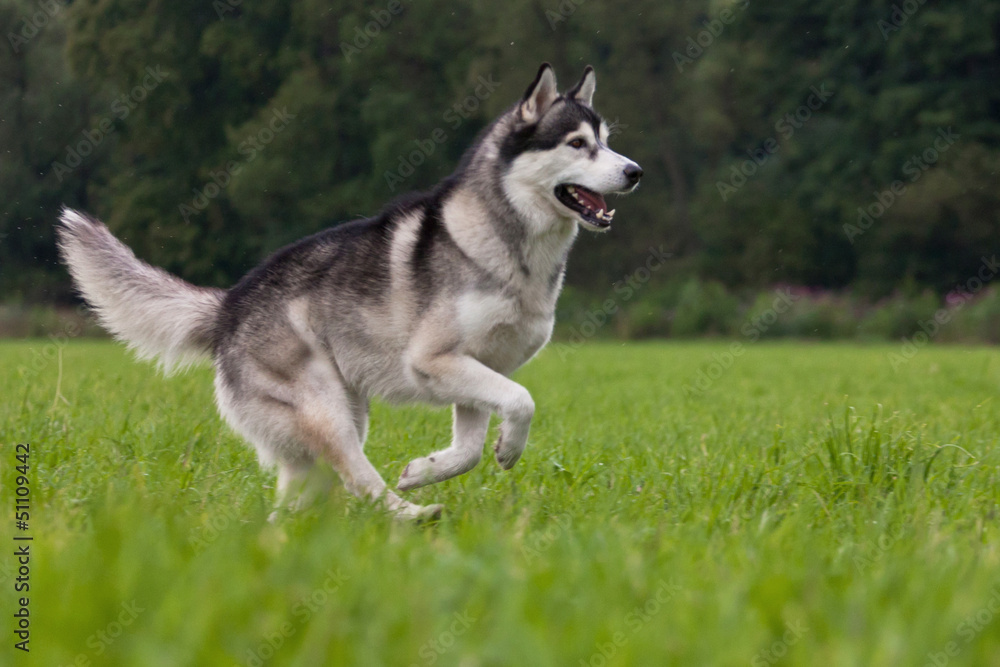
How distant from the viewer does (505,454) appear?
4.14 metres

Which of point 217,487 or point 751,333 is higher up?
point 217,487

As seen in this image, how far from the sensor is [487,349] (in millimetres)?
4258

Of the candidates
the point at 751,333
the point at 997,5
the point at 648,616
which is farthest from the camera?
the point at 997,5

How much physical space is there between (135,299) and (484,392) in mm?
1572

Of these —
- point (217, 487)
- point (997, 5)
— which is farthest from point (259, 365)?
point (997, 5)

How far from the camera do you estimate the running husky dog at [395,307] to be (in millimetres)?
4121

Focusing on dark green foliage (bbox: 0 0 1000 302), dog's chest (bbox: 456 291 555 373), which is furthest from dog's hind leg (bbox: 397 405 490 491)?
dark green foliage (bbox: 0 0 1000 302)

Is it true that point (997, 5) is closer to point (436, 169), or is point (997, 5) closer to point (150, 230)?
point (436, 169)

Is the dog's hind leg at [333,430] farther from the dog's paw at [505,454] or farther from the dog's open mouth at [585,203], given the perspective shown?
the dog's open mouth at [585,203]

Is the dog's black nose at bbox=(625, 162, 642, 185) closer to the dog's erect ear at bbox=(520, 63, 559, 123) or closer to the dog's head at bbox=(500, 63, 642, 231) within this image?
the dog's head at bbox=(500, 63, 642, 231)

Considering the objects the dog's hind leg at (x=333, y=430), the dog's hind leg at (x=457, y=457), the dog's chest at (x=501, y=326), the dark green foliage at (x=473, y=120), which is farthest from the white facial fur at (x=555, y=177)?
the dark green foliage at (x=473, y=120)

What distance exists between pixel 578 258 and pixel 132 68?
54.8ft

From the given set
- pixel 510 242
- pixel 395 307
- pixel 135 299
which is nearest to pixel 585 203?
pixel 510 242

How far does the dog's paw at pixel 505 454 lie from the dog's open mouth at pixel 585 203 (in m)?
1.05
